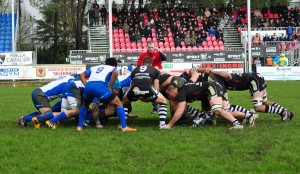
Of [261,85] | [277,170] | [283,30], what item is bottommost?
[277,170]

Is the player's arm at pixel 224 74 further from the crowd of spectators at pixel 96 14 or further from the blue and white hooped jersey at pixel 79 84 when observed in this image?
the crowd of spectators at pixel 96 14

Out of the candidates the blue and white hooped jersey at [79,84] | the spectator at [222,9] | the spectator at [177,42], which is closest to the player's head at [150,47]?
the blue and white hooped jersey at [79,84]

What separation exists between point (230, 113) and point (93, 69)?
292 cm

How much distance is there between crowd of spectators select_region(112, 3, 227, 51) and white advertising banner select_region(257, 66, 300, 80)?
5.92m

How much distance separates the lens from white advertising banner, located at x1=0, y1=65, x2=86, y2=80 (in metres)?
31.8

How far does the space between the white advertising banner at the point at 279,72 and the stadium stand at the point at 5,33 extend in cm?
2141

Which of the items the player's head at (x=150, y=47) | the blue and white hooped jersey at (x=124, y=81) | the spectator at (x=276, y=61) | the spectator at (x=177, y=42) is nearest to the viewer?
the blue and white hooped jersey at (x=124, y=81)

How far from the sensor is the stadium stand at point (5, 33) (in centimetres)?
4371

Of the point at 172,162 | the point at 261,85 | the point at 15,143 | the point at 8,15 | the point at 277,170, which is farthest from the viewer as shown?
the point at 8,15

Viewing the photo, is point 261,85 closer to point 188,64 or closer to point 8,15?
point 188,64

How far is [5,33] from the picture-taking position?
45.8 meters

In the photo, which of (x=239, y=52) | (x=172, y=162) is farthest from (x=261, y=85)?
(x=239, y=52)

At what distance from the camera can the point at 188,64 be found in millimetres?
33312

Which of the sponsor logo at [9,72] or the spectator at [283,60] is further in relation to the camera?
the spectator at [283,60]
